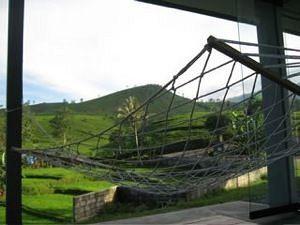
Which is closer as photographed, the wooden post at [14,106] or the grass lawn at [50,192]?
the wooden post at [14,106]

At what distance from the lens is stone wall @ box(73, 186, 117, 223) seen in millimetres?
5707

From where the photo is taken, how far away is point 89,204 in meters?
5.91

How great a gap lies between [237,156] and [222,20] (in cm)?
214

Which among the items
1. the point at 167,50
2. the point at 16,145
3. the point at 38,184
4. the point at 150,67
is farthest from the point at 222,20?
the point at 150,67

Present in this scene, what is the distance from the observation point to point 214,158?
5.81ft

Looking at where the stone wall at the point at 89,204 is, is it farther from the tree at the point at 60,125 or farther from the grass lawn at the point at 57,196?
the tree at the point at 60,125

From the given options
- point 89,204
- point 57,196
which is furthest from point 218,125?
point 57,196

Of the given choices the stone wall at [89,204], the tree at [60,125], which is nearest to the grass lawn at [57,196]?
the stone wall at [89,204]

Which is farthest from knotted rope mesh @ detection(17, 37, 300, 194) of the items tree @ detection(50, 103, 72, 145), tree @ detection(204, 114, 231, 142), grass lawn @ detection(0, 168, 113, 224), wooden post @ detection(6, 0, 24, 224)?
tree @ detection(50, 103, 72, 145)

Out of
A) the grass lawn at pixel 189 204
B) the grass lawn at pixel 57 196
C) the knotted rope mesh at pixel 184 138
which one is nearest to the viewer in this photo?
the knotted rope mesh at pixel 184 138

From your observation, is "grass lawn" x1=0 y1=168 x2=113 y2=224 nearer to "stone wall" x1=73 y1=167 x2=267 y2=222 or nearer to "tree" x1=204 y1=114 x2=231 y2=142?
"stone wall" x1=73 y1=167 x2=267 y2=222

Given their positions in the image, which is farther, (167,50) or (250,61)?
(167,50)

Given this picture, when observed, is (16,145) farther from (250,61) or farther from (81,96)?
(81,96)

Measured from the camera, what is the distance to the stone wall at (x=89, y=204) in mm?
5707
